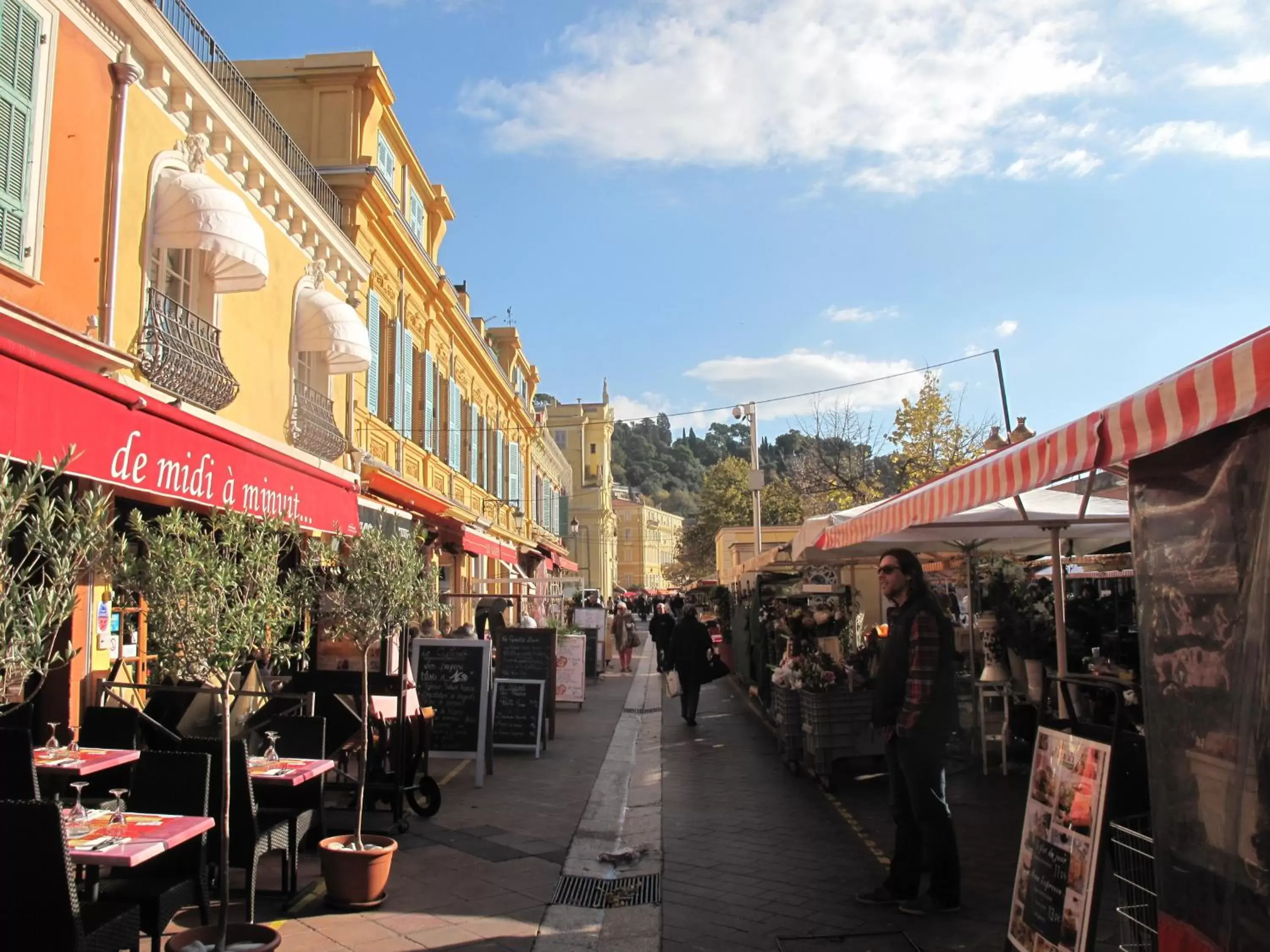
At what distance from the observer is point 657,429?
469 ft

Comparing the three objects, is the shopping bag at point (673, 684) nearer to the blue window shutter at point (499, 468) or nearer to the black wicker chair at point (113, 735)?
the black wicker chair at point (113, 735)

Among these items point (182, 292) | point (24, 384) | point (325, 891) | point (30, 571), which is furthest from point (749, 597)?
point (30, 571)

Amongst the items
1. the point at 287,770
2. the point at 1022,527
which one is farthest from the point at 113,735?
the point at 1022,527

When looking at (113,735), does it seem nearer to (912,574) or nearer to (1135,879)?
(912,574)

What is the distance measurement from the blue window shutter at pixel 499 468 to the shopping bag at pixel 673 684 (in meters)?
10.9

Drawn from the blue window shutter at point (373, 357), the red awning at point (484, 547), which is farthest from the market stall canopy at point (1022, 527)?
the blue window shutter at point (373, 357)

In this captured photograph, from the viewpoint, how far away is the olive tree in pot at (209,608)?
13.8 feet

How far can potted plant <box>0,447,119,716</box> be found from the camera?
9.57ft

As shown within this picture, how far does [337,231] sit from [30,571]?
10507 millimetres

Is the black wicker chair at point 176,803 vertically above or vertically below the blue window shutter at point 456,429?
below

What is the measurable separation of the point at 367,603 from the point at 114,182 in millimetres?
4219

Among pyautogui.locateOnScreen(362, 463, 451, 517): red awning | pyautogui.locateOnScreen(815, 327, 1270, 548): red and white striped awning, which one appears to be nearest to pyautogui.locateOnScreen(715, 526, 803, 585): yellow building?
pyautogui.locateOnScreen(362, 463, 451, 517): red awning

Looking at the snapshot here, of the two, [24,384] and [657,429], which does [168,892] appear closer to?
[24,384]

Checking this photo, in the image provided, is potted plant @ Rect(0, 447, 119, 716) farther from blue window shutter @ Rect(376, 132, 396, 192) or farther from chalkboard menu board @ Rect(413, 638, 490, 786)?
blue window shutter @ Rect(376, 132, 396, 192)
